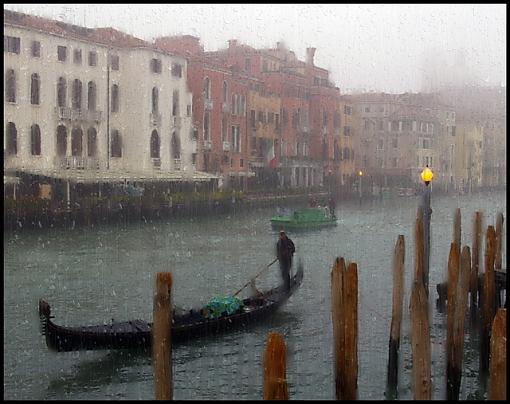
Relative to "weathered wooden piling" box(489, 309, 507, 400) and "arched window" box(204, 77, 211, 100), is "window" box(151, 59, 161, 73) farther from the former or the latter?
"weathered wooden piling" box(489, 309, 507, 400)

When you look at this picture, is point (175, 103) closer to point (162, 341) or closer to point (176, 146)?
point (176, 146)

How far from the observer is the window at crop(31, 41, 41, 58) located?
2462cm

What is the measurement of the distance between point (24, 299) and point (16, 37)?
581 inches

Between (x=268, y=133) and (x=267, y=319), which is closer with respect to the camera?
(x=267, y=319)

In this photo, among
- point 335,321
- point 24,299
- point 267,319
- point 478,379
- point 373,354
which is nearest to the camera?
point 335,321

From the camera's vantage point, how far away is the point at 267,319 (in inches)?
385

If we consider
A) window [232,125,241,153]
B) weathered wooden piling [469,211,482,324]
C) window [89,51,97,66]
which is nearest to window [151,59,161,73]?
window [89,51,97,66]

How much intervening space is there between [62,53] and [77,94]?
1.59m

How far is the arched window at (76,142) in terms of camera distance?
2648 cm

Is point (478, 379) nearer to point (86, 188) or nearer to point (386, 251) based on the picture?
point (386, 251)

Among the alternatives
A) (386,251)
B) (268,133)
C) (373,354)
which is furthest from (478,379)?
(268,133)

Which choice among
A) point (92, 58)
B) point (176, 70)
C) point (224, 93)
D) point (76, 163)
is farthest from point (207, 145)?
point (76, 163)

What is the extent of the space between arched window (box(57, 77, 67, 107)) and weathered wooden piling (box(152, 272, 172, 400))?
2210 centimetres

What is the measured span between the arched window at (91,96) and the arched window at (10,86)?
3548 mm
